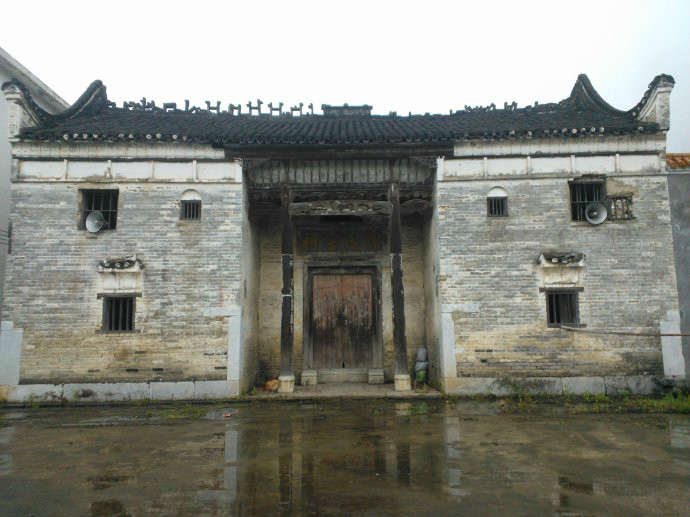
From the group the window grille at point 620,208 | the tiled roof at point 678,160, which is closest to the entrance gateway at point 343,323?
the window grille at point 620,208

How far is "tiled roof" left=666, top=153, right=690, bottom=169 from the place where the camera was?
1029 centimetres

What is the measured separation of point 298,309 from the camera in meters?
12.0

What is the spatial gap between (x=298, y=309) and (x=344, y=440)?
19.9 ft

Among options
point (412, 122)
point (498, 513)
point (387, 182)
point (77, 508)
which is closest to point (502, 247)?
point (387, 182)

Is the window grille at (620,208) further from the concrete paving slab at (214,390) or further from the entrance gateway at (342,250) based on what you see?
the concrete paving slab at (214,390)

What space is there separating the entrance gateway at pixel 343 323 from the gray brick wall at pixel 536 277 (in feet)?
9.22

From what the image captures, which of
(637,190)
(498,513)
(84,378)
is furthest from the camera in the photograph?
(637,190)

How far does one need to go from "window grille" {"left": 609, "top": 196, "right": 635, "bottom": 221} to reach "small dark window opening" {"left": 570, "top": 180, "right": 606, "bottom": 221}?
0.24 meters

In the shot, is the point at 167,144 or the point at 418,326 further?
the point at 418,326

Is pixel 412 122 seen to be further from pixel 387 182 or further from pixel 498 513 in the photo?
pixel 498 513

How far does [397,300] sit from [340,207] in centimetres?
242

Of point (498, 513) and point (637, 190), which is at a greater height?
point (637, 190)

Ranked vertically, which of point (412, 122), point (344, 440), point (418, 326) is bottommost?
point (344, 440)

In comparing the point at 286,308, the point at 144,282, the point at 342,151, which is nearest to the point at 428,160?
the point at 342,151
